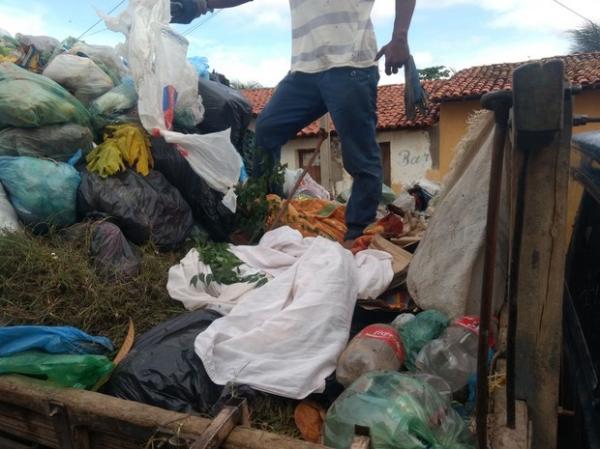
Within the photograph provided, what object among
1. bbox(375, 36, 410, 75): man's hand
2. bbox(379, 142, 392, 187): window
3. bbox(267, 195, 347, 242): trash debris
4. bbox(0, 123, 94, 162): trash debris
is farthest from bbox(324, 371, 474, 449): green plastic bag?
bbox(379, 142, 392, 187): window

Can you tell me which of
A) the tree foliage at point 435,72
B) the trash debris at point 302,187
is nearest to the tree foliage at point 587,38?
the tree foliage at point 435,72

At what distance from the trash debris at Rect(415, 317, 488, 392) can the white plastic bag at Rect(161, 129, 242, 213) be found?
1.56m

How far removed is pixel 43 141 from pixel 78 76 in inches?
24.5

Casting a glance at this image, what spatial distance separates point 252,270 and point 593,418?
1460mm

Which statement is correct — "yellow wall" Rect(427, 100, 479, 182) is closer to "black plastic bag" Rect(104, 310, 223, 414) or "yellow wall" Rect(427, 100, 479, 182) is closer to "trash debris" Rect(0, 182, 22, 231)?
"trash debris" Rect(0, 182, 22, 231)

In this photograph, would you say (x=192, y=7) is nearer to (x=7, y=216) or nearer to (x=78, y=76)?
(x=78, y=76)

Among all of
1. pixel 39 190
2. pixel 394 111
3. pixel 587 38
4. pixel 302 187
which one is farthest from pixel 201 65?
pixel 587 38

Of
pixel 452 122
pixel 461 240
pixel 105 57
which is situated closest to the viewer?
→ pixel 461 240

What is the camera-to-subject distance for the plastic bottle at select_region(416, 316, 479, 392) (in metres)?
1.62

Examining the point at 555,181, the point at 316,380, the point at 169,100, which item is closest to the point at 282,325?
the point at 316,380

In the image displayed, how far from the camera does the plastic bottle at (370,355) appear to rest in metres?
1.60

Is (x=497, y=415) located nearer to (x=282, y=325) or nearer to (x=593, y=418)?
(x=593, y=418)

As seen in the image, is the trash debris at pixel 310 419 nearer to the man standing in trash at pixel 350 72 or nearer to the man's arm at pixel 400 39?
the man standing in trash at pixel 350 72

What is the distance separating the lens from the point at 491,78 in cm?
1456
